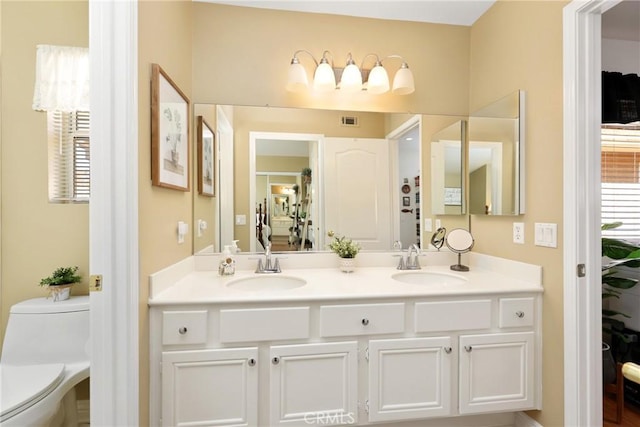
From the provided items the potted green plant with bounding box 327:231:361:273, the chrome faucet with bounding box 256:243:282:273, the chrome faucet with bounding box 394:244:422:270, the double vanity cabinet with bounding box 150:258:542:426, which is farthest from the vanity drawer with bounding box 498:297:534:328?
the chrome faucet with bounding box 256:243:282:273

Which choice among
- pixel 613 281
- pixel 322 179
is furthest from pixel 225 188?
pixel 613 281

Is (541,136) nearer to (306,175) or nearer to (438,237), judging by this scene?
(438,237)

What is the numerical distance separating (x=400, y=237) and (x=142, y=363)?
1607 mm

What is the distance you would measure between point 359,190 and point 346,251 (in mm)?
436

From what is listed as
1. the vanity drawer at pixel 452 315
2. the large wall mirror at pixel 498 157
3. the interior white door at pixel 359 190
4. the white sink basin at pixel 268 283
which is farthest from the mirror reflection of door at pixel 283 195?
the large wall mirror at pixel 498 157

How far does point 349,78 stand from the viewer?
198 centimetres

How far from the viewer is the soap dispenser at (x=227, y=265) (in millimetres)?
1812

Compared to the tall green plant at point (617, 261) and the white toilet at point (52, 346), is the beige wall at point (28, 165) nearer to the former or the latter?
the white toilet at point (52, 346)

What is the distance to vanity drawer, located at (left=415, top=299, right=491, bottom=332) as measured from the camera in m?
1.47

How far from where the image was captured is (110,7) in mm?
1113

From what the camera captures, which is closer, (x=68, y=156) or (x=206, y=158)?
(x=68, y=156)

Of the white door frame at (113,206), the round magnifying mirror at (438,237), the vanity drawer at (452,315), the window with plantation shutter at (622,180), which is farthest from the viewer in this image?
the window with plantation shutter at (622,180)

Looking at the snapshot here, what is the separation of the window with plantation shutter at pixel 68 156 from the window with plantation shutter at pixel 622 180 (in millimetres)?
3554

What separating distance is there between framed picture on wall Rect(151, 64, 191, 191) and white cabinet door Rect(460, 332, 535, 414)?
1622 mm
